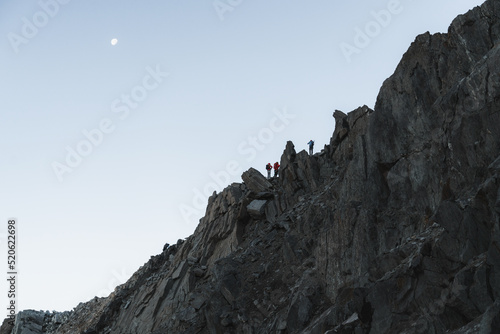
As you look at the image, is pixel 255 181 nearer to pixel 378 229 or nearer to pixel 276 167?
pixel 276 167

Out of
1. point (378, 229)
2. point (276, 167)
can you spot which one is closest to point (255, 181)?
point (276, 167)

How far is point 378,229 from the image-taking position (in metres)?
27.4

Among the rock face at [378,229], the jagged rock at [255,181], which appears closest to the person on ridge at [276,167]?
the rock face at [378,229]

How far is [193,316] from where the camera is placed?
3447cm

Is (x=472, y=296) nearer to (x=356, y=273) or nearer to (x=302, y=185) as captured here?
(x=356, y=273)

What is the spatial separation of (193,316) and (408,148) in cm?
1939

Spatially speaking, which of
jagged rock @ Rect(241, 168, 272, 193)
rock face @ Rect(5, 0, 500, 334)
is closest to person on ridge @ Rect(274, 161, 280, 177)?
rock face @ Rect(5, 0, 500, 334)

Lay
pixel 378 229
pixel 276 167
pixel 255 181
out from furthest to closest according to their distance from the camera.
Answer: pixel 276 167
pixel 255 181
pixel 378 229

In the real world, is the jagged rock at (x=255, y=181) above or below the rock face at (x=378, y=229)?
above

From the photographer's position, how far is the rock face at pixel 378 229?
1852 centimetres

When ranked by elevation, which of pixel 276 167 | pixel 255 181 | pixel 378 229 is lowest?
pixel 378 229

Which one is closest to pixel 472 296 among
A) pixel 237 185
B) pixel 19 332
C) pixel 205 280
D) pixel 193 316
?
pixel 193 316

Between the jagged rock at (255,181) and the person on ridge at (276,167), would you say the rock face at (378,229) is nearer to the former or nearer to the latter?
the jagged rock at (255,181)

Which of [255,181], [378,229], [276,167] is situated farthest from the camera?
[276,167]
